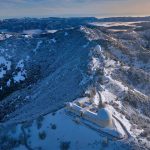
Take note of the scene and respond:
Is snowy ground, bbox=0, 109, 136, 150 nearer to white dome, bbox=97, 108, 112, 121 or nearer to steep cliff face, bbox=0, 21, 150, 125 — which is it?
white dome, bbox=97, 108, 112, 121

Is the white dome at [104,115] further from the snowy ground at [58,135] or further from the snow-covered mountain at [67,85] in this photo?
the snow-covered mountain at [67,85]

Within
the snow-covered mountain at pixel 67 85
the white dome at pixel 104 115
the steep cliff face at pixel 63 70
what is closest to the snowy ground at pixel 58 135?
the snow-covered mountain at pixel 67 85

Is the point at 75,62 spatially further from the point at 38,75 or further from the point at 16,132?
the point at 16,132

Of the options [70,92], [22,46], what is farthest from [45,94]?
[22,46]

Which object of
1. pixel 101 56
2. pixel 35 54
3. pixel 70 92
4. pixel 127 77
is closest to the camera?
pixel 70 92

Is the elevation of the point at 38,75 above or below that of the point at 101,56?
below

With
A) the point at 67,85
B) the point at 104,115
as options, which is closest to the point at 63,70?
the point at 67,85

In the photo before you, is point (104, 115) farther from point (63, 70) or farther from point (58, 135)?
point (63, 70)

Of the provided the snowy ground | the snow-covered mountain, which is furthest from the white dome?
the snow-covered mountain
